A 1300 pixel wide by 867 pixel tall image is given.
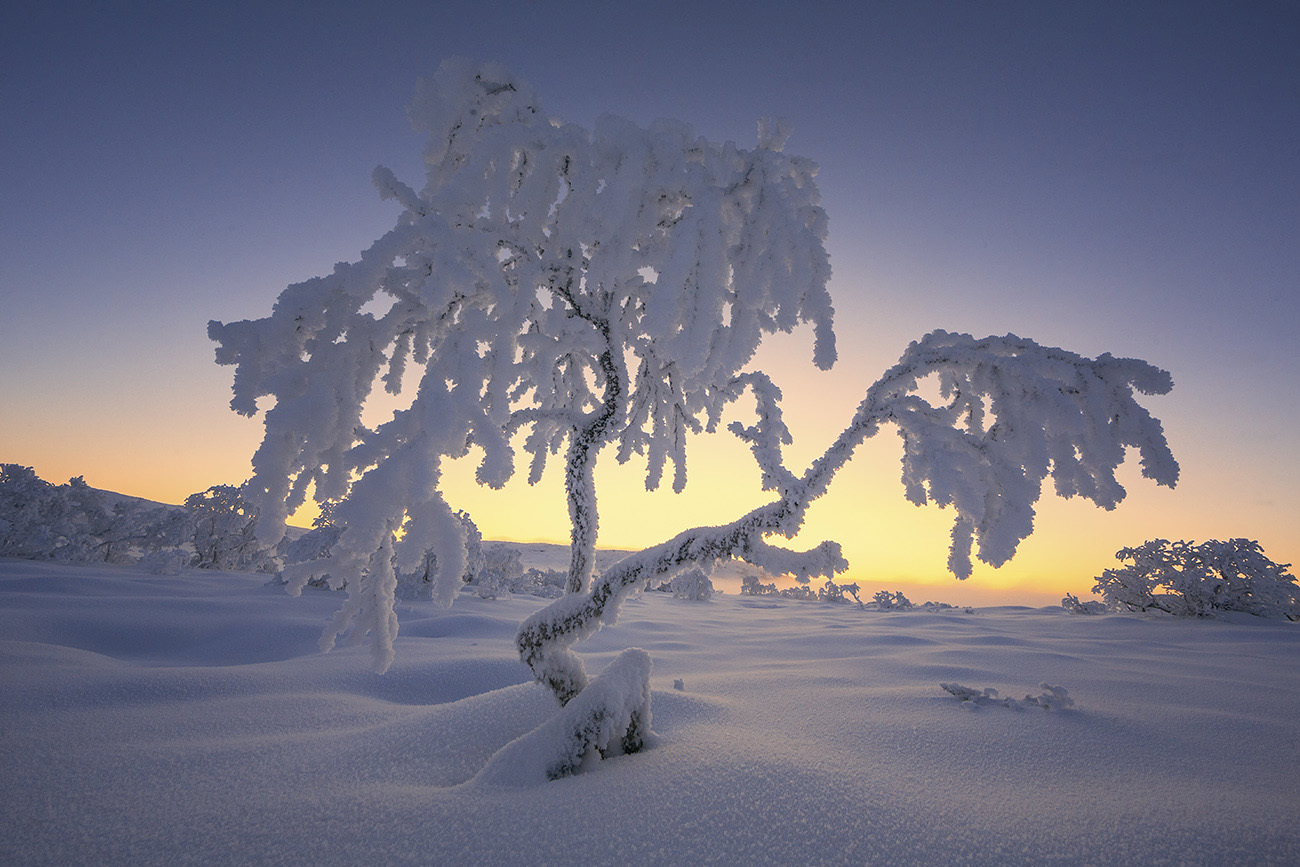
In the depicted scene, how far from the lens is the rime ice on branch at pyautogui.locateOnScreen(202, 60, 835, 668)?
171cm

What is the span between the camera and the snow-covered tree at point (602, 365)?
5.79 ft

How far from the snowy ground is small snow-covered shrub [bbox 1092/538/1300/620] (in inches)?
98.1

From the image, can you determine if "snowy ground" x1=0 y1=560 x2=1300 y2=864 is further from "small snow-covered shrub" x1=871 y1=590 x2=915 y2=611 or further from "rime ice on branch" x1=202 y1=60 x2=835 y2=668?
"small snow-covered shrub" x1=871 y1=590 x2=915 y2=611

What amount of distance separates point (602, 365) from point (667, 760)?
1817 millimetres

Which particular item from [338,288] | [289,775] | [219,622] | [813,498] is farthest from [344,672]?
[813,498]

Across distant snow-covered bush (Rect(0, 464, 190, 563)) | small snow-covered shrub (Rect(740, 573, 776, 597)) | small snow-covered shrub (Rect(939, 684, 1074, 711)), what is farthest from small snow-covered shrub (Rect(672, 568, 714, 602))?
distant snow-covered bush (Rect(0, 464, 190, 563))

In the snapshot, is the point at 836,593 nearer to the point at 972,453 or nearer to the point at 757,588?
the point at 757,588

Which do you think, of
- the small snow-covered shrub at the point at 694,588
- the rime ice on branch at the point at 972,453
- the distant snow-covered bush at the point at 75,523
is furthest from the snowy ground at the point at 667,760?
the small snow-covered shrub at the point at 694,588

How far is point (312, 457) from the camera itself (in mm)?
1879

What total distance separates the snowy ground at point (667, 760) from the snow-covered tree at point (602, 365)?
0.51 metres

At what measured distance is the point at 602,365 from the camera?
258 cm

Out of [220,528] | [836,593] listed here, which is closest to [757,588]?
[836,593]

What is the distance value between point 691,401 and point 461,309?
1.50 m

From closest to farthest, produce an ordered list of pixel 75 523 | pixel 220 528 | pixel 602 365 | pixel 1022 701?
pixel 602 365, pixel 1022 701, pixel 75 523, pixel 220 528
